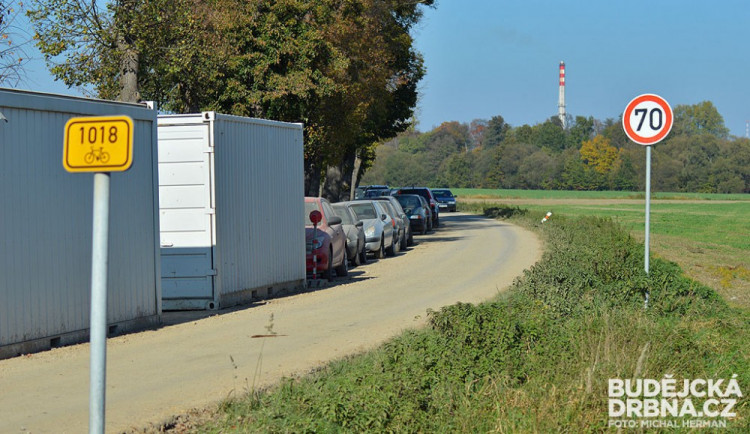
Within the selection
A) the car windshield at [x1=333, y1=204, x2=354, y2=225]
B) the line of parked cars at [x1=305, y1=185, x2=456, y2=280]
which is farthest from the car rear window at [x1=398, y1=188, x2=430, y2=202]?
the car windshield at [x1=333, y1=204, x2=354, y2=225]

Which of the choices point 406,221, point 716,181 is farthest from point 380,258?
point 716,181

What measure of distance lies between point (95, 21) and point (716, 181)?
122553 mm

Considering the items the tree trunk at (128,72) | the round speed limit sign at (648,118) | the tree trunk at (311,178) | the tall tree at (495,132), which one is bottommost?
the tree trunk at (311,178)

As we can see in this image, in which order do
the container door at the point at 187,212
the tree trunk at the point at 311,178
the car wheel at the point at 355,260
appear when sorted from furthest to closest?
the tree trunk at the point at 311,178 → the car wheel at the point at 355,260 → the container door at the point at 187,212

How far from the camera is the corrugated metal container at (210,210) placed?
1488 centimetres

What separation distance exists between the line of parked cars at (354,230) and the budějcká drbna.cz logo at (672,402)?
1140cm

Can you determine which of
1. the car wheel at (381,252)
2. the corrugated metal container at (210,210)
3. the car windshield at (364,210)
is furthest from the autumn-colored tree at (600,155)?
the corrugated metal container at (210,210)

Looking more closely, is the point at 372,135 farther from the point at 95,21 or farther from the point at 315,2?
the point at 95,21

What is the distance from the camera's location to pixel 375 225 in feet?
86.1

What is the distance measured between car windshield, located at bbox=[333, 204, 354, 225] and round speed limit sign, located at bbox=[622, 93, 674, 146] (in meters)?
11.1

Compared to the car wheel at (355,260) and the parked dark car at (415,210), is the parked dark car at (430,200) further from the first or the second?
the car wheel at (355,260)

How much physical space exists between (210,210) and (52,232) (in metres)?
3.66

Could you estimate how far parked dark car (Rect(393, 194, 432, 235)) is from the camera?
3875 cm

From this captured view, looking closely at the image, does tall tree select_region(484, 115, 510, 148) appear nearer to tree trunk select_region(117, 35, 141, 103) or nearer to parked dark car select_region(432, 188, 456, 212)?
parked dark car select_region(432, 188, 456, 212)
